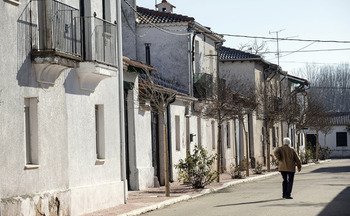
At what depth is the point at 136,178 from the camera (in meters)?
23.5

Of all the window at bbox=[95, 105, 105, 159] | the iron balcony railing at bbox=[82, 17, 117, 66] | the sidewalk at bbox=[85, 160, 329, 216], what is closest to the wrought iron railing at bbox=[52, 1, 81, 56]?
the iron balcony railing at bbox=[82, 17, 117, 66]

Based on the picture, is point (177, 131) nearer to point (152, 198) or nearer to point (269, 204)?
point (152, 198)

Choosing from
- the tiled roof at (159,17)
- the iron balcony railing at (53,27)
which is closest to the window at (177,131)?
the tiled roof at (159,17)

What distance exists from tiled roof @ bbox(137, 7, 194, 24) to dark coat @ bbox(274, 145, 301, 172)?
48.2 feet

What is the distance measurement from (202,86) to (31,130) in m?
20.2

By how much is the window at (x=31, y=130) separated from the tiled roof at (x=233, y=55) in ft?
109

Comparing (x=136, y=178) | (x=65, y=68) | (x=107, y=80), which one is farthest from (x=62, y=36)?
(x=136, y=178)

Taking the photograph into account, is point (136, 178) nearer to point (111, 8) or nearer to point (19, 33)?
point (111, 8)

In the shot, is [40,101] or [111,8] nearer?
[40,101]

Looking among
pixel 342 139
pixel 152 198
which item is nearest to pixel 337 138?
pixel 342 139

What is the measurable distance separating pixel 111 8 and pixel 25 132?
597 cm

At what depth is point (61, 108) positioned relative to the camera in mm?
15602

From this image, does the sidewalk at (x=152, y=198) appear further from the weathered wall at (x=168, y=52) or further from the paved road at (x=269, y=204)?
the weathered wall at (x=168, y=52)

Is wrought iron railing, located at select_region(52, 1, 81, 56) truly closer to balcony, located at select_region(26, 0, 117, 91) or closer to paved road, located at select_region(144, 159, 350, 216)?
balcony, located at select_region(26, 0, 117, 91)
